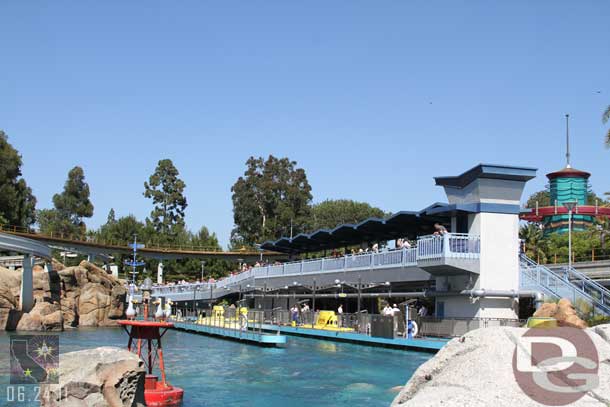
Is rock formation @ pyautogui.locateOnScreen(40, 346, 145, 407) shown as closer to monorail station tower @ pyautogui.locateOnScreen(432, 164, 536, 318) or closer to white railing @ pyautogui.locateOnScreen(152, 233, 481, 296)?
white railing @ pyautogui.locateOnScreen(152, 233, 481, 296)

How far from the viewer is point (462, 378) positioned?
26.8ft

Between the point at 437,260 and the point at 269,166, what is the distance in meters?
60.8

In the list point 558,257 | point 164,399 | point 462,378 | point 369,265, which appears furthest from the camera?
point 558,257

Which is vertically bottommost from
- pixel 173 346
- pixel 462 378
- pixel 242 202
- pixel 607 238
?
pixel 173 346

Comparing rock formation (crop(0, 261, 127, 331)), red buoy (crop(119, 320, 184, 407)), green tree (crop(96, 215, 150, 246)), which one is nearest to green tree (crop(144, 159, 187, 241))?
green tree (crop(96, 215, 150, 246))

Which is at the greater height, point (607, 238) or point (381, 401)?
point (607, 238)

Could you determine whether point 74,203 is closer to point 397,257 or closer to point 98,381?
point 397,257

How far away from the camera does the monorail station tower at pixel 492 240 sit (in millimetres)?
30984

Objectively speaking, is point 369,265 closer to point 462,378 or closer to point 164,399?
point 164,399

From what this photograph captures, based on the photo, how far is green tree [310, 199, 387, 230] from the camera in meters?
97.3

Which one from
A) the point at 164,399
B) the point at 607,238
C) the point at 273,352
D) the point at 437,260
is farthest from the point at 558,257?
the point at 164,399

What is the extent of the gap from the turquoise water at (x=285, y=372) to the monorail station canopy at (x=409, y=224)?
24.5ft

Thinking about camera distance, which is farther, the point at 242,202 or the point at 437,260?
the point at 242,202

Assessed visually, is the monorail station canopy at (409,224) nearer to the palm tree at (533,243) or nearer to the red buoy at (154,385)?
the palm tree at (533,243)
